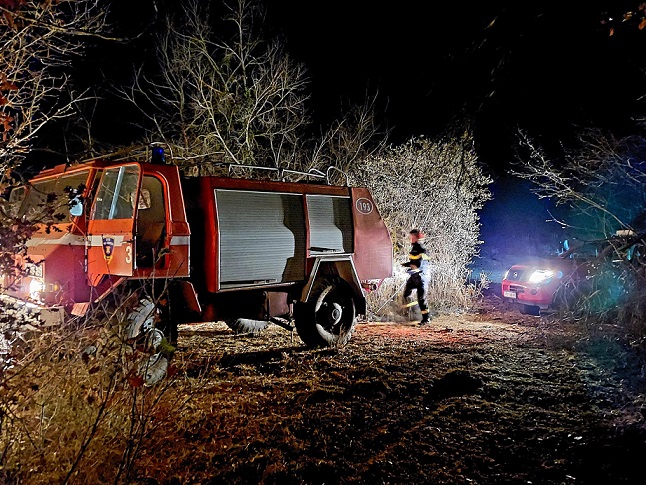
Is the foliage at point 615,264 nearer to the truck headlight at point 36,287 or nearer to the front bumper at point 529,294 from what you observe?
the front bumper at point 529,294

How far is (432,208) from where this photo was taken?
12.2m

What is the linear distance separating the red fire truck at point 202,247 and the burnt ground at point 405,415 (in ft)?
2.39

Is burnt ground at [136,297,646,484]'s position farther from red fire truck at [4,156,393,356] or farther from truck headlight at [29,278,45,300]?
truck headlight at [29,278,45,300]

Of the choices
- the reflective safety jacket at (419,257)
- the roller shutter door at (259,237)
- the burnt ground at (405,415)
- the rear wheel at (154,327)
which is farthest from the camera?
the reflective safety jacket at (419,257)

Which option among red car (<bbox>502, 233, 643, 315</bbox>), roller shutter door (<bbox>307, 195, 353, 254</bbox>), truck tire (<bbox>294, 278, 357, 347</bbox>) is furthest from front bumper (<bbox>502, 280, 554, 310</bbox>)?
roller shutter door (<bbox>307, 195, 353, 254</bbox>)

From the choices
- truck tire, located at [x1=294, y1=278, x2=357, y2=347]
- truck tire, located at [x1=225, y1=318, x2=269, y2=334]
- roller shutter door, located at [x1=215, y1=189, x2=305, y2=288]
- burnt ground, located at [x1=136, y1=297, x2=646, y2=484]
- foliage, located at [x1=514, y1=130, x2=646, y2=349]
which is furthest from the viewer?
truck tire, located at [x1=225, y1=318, x2=269, y2=334]

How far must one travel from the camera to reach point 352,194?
789 cm

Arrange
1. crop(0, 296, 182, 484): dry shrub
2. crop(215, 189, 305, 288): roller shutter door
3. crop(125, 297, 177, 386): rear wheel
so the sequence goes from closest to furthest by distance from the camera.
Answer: crop(0, 296, 182, 484): dry shrub < crop(125, 297, 177, 386): rear wheel < crop(215, 189, 305, 288): roller shutter door

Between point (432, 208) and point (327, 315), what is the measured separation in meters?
5.63

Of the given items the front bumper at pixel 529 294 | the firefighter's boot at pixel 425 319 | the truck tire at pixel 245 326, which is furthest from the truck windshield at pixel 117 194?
the front bumper at pixel 529 294

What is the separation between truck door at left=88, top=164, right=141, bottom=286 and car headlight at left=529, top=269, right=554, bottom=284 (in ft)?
24.6

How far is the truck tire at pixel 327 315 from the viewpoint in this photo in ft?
23.6

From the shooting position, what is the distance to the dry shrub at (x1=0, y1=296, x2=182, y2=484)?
3.23m

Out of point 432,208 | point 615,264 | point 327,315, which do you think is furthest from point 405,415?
point 432,208
